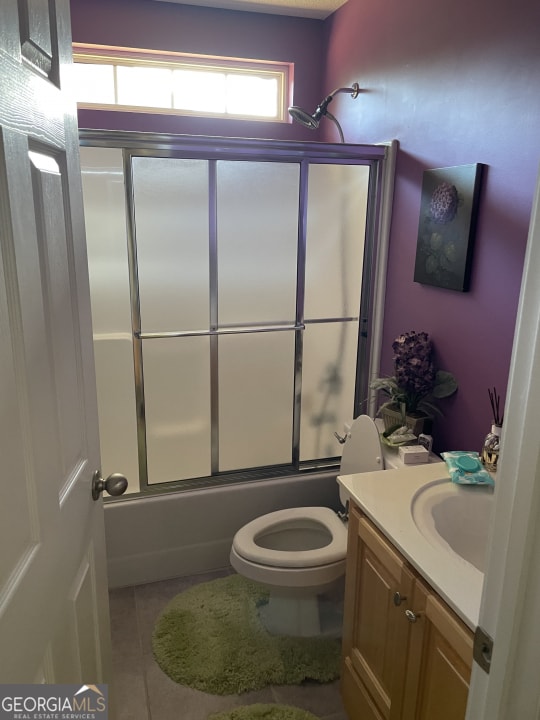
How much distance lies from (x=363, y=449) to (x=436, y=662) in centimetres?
89

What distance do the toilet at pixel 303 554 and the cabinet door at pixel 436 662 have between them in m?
0.58

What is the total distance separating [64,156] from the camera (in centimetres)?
97

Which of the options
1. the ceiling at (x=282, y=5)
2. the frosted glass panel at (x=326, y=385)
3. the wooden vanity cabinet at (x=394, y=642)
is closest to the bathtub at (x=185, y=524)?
the frosted glass panel at (x=326, y=385)

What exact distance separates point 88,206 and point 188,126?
3.63 feet

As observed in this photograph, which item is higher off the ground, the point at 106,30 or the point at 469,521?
Answer: the point at 106,30

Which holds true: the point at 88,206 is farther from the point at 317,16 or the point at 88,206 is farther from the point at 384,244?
the point at 317,16

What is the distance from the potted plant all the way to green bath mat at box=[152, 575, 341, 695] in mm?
902

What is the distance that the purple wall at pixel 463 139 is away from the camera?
1611 mm

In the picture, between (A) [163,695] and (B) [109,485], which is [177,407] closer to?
(A) [163,695]

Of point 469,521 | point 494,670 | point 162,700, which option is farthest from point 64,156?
point 162,700

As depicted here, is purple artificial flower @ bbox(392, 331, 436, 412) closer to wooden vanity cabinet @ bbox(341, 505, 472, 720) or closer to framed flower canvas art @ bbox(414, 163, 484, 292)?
framed flower canvas art @ bbox(414, 163, 484, 292)

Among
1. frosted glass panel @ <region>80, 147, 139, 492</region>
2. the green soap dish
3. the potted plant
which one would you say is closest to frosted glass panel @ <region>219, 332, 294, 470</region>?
frosted glass panel @ <region>80, 147, 139, 492</region>

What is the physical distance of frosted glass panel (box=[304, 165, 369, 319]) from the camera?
7.91 feet

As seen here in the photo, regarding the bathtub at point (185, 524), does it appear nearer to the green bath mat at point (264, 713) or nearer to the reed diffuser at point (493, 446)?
the green bath mat at point (264, 713)
